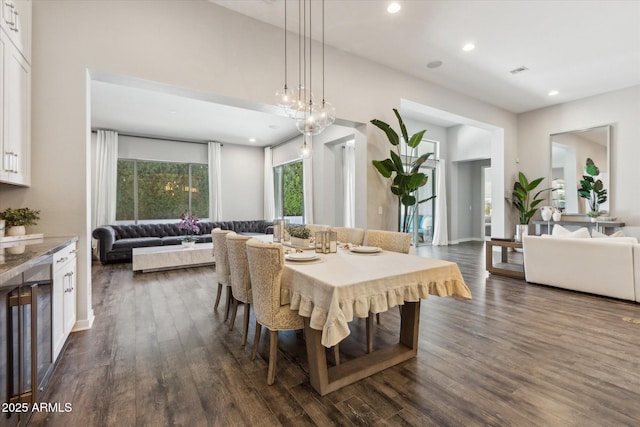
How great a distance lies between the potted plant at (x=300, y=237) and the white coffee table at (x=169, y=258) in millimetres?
3369

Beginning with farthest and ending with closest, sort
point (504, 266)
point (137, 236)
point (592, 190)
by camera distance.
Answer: point (137, 236) < point (592, 190) < point (504, 266)

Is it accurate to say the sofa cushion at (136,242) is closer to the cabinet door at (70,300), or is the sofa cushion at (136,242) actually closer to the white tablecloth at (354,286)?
the cabinet door at (70,300)

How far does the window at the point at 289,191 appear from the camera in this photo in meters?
8.18

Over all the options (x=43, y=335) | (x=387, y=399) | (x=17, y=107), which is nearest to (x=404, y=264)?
(x=387, y=399)

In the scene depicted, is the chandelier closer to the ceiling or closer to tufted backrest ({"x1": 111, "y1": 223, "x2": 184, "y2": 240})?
the ceiling

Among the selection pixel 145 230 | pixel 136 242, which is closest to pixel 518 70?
pixel 136 242

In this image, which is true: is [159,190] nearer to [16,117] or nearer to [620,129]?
[16,117]

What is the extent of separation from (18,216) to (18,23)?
158cm

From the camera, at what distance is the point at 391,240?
2980 millimetres

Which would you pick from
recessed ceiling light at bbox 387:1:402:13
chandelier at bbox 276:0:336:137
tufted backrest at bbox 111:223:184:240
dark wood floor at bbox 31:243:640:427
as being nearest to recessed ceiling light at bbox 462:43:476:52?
recessed ceiling light at bbox 387:1:402:13

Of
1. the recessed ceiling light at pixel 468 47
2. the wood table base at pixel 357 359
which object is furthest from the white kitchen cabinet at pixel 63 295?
the recessed ceiling light at pixel 468 47

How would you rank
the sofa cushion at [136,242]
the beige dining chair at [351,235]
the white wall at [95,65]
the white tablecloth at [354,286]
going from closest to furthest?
the white tablecloth at [354,286] → the white wall at [95,65] → the beige dining chair at [351,235] → the sofa cushion at [136,242]

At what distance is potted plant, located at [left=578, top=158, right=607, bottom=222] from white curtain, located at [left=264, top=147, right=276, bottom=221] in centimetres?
778

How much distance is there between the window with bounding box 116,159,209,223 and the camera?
25.3ft
